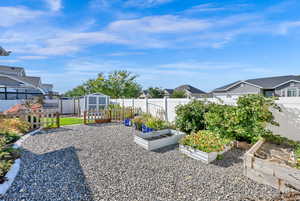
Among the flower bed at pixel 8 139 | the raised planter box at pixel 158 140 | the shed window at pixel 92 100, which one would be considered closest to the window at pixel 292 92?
Result: the raised planter box at pixel 158 140

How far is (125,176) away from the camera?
3.01 metres

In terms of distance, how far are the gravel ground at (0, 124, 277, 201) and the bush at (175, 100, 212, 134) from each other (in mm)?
1575

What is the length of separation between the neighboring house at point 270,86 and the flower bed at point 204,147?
14526mm

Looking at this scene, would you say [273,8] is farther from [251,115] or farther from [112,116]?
[112,116]

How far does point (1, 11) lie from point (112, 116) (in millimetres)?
6718

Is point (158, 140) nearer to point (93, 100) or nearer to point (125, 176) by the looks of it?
point (125, 176)

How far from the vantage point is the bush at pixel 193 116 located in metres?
5.68

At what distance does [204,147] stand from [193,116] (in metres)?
2.00

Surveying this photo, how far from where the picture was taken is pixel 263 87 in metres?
19.8

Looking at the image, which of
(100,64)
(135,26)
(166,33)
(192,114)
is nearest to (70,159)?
(192,114)

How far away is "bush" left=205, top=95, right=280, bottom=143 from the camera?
13.9 ft

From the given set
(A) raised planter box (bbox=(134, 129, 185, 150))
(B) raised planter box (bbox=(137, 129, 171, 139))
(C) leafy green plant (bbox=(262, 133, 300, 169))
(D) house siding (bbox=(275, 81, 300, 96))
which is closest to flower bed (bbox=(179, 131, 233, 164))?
(A) raised planter box (bbox=(134, 129, 185, 150))

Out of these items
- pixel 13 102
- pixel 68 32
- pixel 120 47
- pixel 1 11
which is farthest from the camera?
pixel 120 47

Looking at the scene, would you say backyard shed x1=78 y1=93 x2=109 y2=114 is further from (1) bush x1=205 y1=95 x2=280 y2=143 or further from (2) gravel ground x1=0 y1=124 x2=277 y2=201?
(1) bush x1=205 y1=95 x2=280 y2=143
